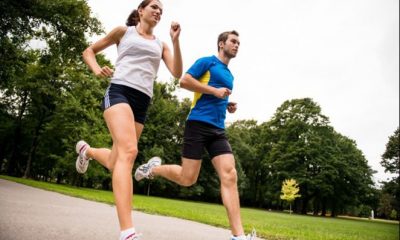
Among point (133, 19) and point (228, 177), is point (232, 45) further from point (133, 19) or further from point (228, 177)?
point (228, 177)

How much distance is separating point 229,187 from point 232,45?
1.73 m

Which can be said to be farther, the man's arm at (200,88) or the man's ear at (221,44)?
the man's ear at (221,44)

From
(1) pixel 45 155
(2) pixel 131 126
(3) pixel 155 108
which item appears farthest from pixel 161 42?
(3) pixel 155 108

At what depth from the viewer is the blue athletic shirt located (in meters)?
4.44

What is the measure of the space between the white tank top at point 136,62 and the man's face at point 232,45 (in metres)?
1.14

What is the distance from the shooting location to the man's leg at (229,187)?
159 inches

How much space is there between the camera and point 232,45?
186 inches

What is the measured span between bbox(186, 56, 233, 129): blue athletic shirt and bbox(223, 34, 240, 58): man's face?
17cm

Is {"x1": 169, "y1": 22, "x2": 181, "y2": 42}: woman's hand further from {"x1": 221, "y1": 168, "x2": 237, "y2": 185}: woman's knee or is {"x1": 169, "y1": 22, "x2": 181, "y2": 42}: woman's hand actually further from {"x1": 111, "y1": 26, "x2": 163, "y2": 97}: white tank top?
{"x1": 221, "y1": 168, "x2": 237, "y2": 185}: woman's knee

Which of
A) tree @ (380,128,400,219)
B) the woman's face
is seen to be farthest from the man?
tree @ (380,128,400,219)

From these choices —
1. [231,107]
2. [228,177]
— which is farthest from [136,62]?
[231,107]

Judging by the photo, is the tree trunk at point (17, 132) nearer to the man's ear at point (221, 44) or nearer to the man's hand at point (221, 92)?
the man's ear at point (221, 44)

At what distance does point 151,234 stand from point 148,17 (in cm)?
260

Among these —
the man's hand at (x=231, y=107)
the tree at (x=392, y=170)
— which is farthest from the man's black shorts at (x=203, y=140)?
the tree at (x=392, y=170)
